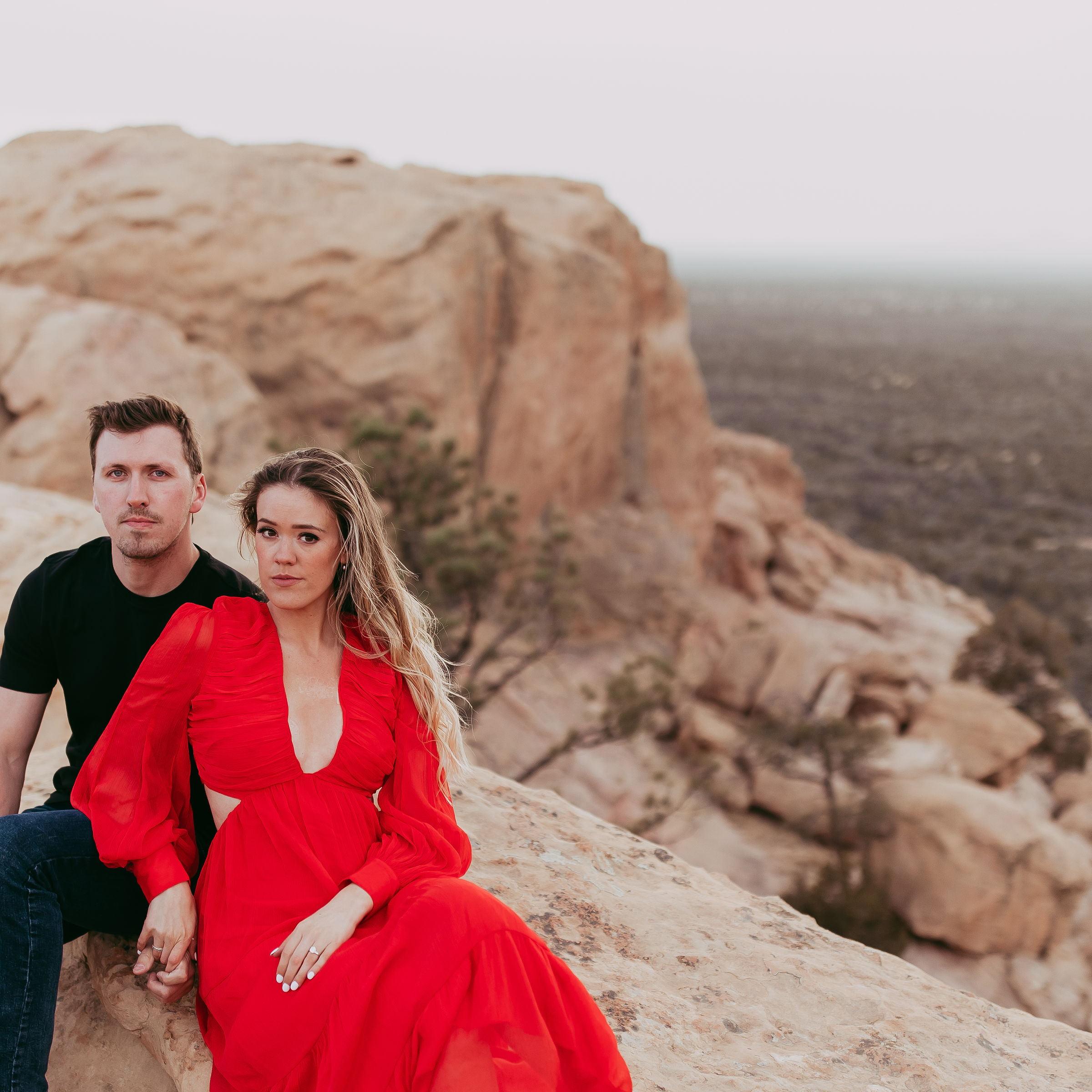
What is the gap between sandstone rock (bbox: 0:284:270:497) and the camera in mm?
7453

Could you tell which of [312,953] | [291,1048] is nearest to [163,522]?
[312,953]

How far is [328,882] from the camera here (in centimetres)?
216

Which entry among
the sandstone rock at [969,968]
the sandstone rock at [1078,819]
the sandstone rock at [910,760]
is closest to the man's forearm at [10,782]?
the sandstone rock at [969,968]

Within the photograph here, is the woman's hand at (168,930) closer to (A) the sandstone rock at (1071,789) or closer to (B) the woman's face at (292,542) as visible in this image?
(B) the woman's face at (292,542)

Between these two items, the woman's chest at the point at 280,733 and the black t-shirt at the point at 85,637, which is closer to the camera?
the woman's chest at the point at 280,733

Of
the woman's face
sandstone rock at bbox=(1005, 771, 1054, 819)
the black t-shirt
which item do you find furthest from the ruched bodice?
sandstone rock at bbox=(1005, 771, 1054, 819)

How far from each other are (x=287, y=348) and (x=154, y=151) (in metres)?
2.26

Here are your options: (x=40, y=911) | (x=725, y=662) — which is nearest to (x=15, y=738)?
(x=40, y=911)

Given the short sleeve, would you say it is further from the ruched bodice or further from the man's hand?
the man's hand

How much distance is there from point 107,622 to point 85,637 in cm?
6

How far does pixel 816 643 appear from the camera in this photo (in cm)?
1323

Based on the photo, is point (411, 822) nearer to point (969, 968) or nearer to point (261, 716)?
point (261, 716)

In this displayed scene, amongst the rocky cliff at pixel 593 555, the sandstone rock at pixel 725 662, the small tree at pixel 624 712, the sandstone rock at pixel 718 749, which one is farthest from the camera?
the sandstone rock at pixel 725 662

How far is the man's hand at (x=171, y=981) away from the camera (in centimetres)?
215
